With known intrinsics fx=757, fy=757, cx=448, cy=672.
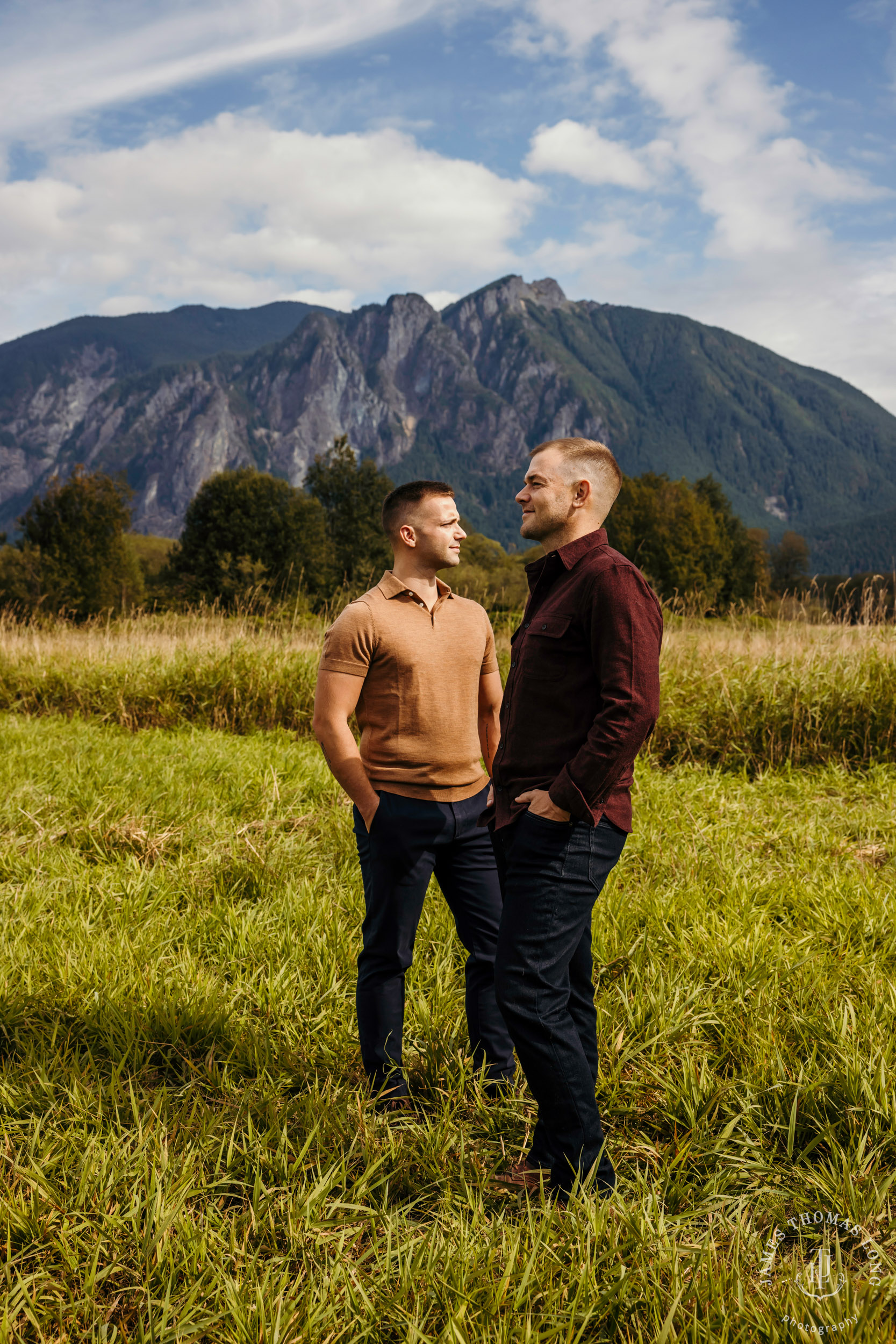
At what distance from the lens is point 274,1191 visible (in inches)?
83.6

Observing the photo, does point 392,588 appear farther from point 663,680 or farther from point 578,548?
point 663,680

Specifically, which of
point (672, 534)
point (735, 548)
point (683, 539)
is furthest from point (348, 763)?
point (735, 548)

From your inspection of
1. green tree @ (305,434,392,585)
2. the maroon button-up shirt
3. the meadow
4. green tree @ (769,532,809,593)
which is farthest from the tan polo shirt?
green tree @ (769,532,809,593)

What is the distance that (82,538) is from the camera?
34.5 meters

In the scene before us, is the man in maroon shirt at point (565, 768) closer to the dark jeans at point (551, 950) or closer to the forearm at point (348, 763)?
the dark jeans at point (551, 950)

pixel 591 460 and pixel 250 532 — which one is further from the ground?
pixel 250 532

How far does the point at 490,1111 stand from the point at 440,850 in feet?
2.85

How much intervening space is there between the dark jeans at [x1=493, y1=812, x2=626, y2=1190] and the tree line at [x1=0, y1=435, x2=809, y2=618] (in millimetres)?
17601

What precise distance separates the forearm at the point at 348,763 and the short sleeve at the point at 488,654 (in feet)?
2.05

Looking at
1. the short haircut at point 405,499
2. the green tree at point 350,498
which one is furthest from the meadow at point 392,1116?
the green tree at point 350,498

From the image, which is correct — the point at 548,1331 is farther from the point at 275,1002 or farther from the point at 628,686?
the point at 275,1002

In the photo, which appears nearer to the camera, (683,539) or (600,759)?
(600,759)

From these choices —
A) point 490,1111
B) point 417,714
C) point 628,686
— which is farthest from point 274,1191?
point 628,686

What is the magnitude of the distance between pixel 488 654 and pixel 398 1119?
5.33 feet
